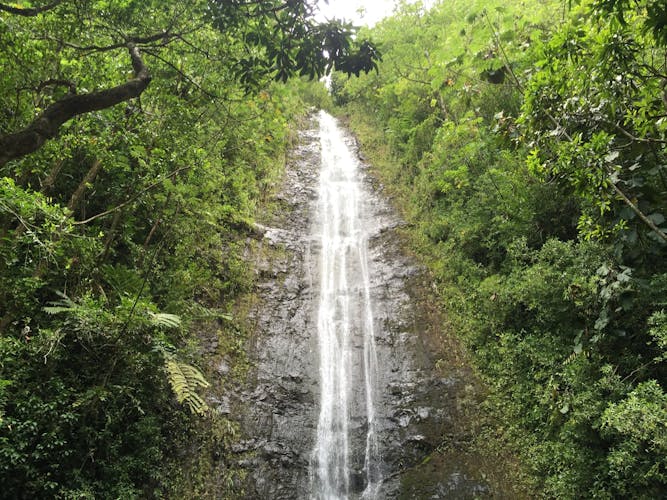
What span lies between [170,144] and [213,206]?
4511 mm

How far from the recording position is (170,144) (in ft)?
25.7

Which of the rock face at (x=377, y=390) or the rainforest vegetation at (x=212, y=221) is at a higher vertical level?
the rainforest vegetation at (x=212, y=221)

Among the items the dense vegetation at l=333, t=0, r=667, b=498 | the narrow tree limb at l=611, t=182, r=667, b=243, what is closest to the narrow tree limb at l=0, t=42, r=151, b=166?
the dense vegetation at l=333, t=0, r=667, b=498

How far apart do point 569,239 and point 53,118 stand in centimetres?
898

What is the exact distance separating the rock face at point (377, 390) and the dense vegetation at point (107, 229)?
101 centimetres

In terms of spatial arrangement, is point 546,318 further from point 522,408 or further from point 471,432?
point 471,432

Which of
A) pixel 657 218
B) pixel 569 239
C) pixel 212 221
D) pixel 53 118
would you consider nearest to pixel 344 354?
pixel 212 221

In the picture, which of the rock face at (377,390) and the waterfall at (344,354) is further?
the waterfall at (344,354)

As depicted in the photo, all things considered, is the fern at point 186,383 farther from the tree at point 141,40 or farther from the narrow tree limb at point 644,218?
the narrow tree limb at point 644,218

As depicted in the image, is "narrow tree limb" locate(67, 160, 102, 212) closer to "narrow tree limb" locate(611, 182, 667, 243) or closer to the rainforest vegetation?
the rainforest vegetation

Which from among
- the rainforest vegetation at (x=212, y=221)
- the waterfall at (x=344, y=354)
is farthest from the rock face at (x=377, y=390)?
the rainforest vegetation at (x=212, y=221)

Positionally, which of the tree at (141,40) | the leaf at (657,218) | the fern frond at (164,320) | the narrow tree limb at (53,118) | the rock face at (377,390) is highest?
the tree at (141,40)

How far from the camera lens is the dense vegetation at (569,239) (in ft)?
16.6

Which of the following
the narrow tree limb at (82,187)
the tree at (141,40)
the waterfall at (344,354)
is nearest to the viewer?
the tree at (141,40)
